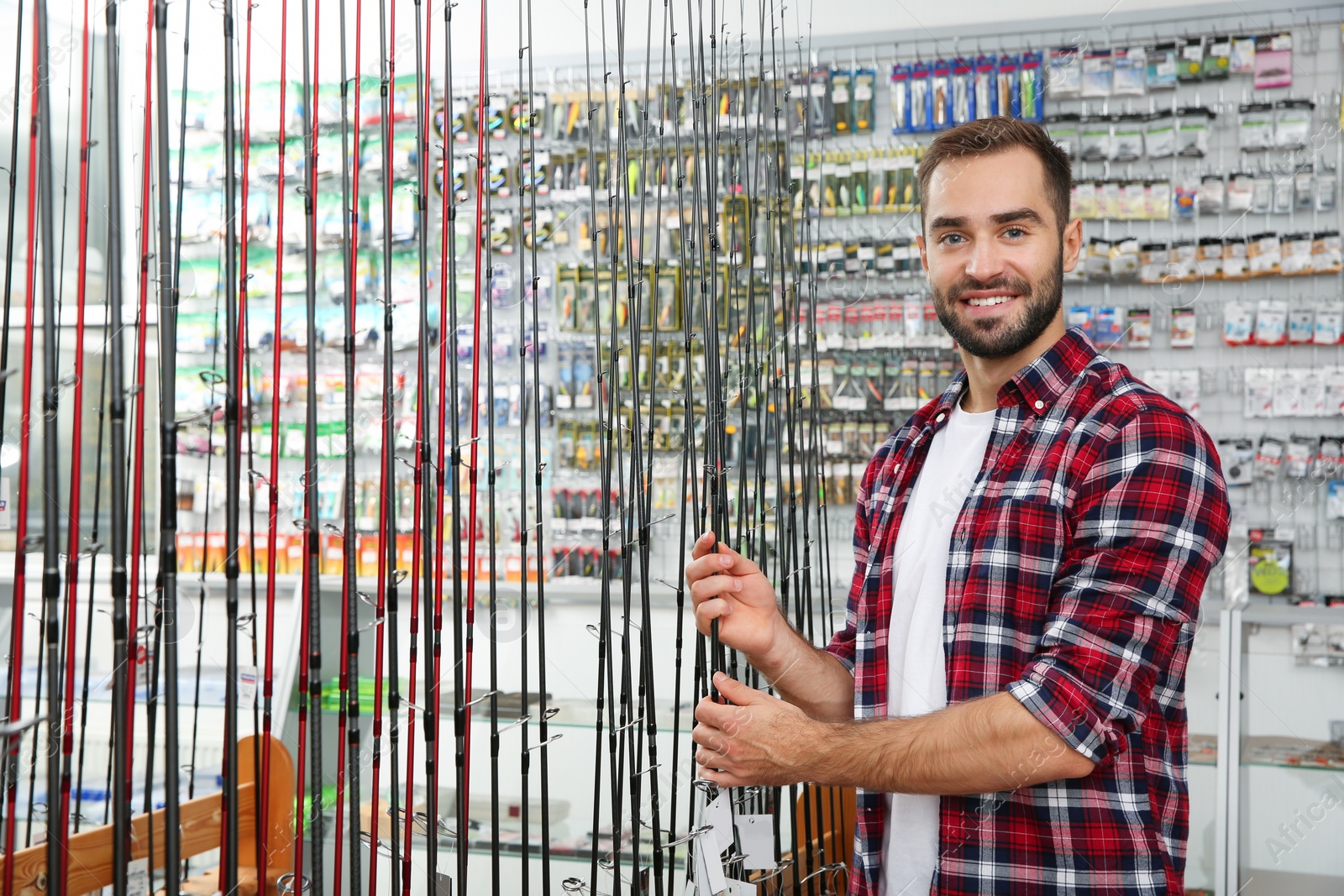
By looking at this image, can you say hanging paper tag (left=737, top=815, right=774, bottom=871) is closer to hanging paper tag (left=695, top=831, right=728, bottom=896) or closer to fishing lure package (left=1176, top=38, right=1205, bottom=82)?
hanging paper tag (left=695, top=831, right=728, bottom=896)

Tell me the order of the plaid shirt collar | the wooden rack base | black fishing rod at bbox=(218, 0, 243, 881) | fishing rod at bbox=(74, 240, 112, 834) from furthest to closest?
fishing rod at bbox=(74, 240, 112, 834), the wooden rack base, the plaid shirt collar, black fishing rod at bbox=(218, 0, 243, 881)

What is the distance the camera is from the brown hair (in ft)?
5.11

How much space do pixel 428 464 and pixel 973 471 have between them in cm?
80

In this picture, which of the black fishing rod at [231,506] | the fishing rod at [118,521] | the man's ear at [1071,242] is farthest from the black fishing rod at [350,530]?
the man's ear at [1071,242]

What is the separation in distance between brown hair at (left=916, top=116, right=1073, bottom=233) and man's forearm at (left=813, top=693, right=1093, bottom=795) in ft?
2.55

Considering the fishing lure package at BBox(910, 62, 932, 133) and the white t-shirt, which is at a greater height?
the fishing lure package at BBox(910, 62, 932, 133)

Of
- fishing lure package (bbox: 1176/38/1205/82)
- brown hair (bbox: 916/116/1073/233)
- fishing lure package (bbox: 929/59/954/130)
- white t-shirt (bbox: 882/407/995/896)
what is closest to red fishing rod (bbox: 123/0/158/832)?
white t-shirt (bbox: 882/407/995/896)

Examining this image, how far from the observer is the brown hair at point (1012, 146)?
1.56 metres

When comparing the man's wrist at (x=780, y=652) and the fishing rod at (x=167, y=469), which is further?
the man's wrist at (x=780, y=652)

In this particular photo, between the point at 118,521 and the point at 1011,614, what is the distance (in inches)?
39.9

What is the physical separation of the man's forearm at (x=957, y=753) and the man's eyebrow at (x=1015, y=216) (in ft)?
2.29

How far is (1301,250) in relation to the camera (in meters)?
3.51

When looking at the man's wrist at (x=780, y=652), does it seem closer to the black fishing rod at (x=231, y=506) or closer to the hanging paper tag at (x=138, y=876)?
the black fishing rod at (x=231, y=506)

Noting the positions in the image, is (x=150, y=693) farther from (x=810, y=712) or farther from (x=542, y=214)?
(x=542, y=214)
